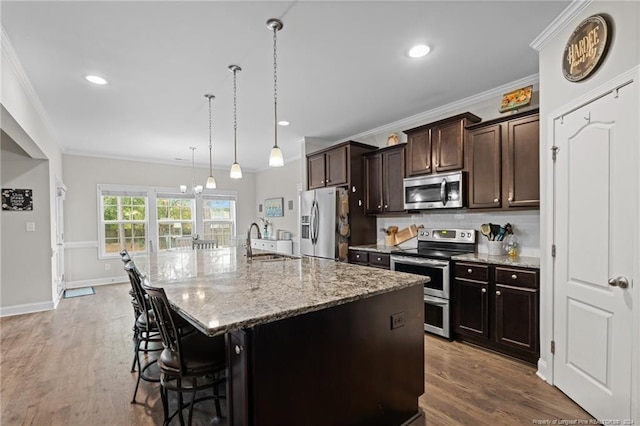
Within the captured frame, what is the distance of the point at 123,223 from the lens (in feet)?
21.5

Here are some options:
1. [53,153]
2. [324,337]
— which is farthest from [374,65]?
[53,153]

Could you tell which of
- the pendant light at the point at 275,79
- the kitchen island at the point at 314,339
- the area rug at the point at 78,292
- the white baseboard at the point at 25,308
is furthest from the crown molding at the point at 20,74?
the area rug at the point at 78,292

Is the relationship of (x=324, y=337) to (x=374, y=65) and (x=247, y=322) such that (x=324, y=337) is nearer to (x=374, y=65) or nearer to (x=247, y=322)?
(x=247, y=322)

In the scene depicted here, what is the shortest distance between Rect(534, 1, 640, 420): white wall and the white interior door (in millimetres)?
68

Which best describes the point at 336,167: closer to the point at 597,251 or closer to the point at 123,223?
the point at 597,251

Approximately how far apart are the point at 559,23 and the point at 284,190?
18.5 ft

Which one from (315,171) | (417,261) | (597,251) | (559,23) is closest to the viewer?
(597,251)

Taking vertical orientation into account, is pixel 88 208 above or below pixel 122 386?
above

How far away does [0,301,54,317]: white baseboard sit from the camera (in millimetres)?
4255

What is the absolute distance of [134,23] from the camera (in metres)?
2.14

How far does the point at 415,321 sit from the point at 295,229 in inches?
196

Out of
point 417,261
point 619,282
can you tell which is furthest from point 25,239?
point 619,282

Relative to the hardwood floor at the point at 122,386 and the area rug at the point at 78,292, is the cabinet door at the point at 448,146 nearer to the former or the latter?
the hardwood floor at the point at 122,386

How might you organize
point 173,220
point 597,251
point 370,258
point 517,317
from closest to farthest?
point 597,251 → point 517,317 → point 370,258 → point 173,220
